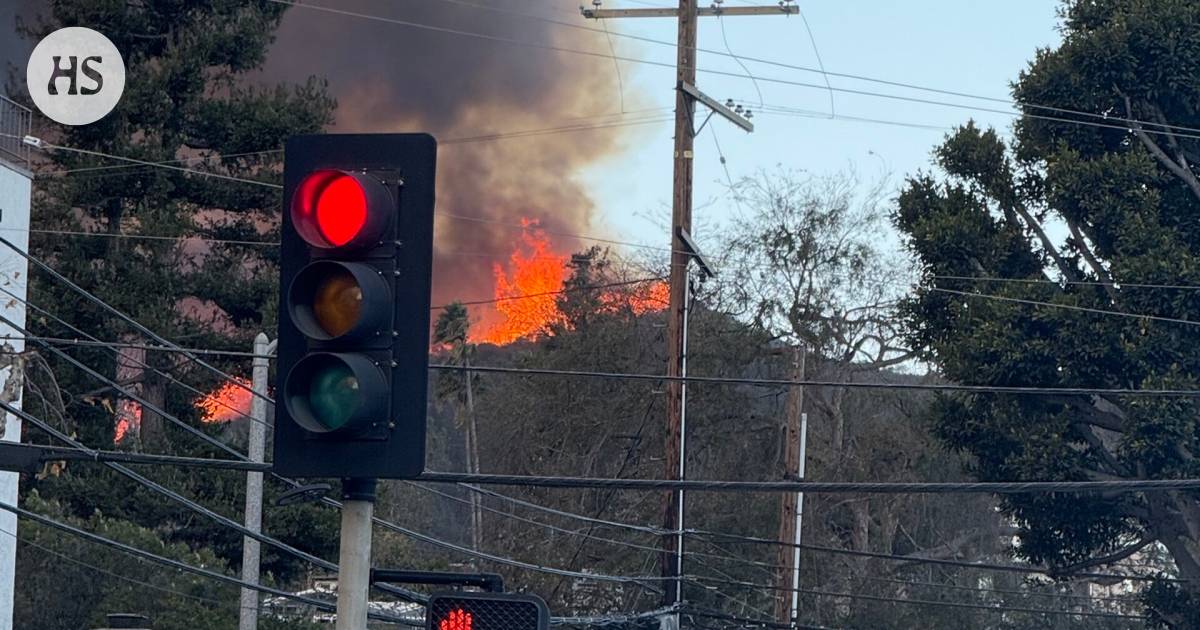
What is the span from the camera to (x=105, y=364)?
3531cm

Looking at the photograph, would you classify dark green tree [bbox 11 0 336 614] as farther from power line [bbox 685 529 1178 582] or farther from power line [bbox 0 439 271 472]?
power line [bbox 0 439 271 472]

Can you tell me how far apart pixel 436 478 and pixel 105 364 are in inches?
1095

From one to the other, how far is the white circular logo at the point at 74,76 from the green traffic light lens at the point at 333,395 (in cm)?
1929

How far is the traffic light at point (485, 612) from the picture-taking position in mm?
5344

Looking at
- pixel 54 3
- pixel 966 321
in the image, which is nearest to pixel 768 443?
pixel 966 321

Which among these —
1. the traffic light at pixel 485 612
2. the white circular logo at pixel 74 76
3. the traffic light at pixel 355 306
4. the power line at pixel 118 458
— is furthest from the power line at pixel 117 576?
the traffic light at pixel 355 306

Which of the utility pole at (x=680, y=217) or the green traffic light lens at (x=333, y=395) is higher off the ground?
the utility pole at (x=680, y=217)

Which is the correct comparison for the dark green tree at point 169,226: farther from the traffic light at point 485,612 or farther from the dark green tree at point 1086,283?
the traffic light at point 485,612

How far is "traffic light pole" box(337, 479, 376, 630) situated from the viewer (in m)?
4.91

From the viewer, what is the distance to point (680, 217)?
24.0 metres

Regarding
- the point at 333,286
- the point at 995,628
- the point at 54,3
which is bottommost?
the point at 995,628

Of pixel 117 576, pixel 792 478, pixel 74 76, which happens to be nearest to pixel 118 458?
pixel 74 76

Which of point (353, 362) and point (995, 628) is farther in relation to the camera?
point (995, 628)

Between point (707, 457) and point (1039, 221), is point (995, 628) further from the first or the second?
point (1039, 221)
